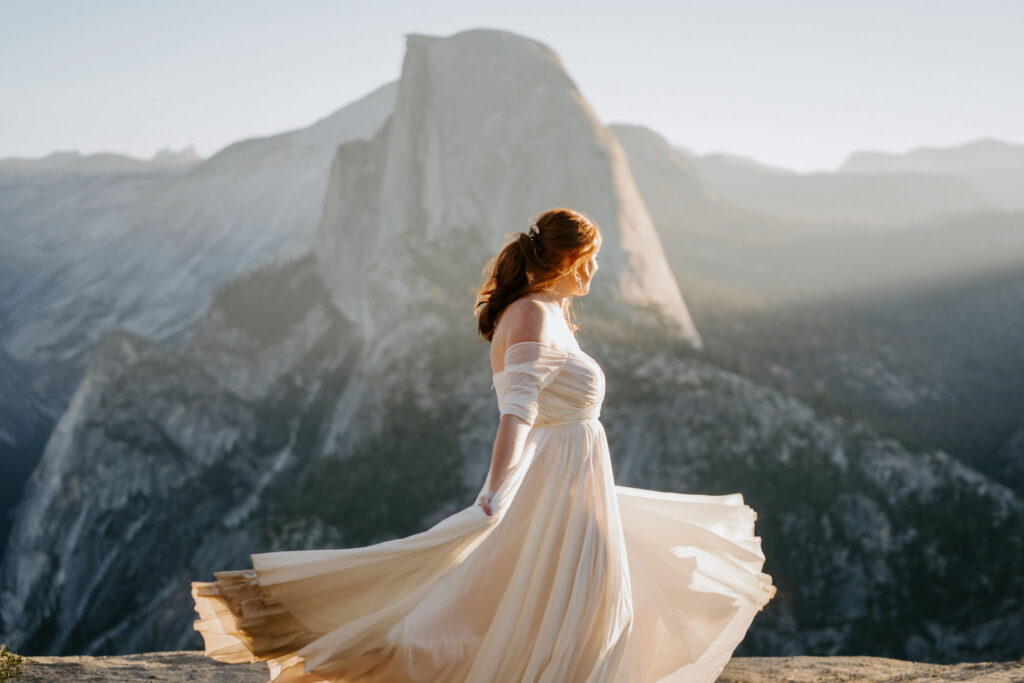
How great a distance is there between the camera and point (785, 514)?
54.7 feet

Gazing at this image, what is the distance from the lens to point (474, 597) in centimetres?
357

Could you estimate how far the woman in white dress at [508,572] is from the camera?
136 inches

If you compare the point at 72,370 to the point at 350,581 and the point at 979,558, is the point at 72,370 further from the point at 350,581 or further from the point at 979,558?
the point at 350,581

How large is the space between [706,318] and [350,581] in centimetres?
3074

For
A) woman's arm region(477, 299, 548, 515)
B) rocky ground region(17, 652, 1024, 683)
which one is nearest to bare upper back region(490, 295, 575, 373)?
woman's arm region(477, 299, 548, 515)

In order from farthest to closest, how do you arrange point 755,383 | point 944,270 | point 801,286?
point 944,270 < point 801,286 < point 755,383

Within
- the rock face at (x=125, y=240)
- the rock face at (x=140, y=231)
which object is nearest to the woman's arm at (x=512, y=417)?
the rock face at (x=140, y=231)

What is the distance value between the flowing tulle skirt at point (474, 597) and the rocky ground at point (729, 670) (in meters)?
1.98

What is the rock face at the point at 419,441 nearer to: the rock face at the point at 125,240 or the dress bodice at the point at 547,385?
the rock face at the point at 125,240

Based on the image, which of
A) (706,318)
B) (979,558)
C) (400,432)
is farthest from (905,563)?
(706,318)

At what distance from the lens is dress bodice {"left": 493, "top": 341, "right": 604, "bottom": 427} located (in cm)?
347

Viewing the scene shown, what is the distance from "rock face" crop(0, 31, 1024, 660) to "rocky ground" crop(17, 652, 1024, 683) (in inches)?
366

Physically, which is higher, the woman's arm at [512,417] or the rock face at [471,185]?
the rock face at [471,185]

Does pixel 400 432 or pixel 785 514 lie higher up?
pixel 400 432
